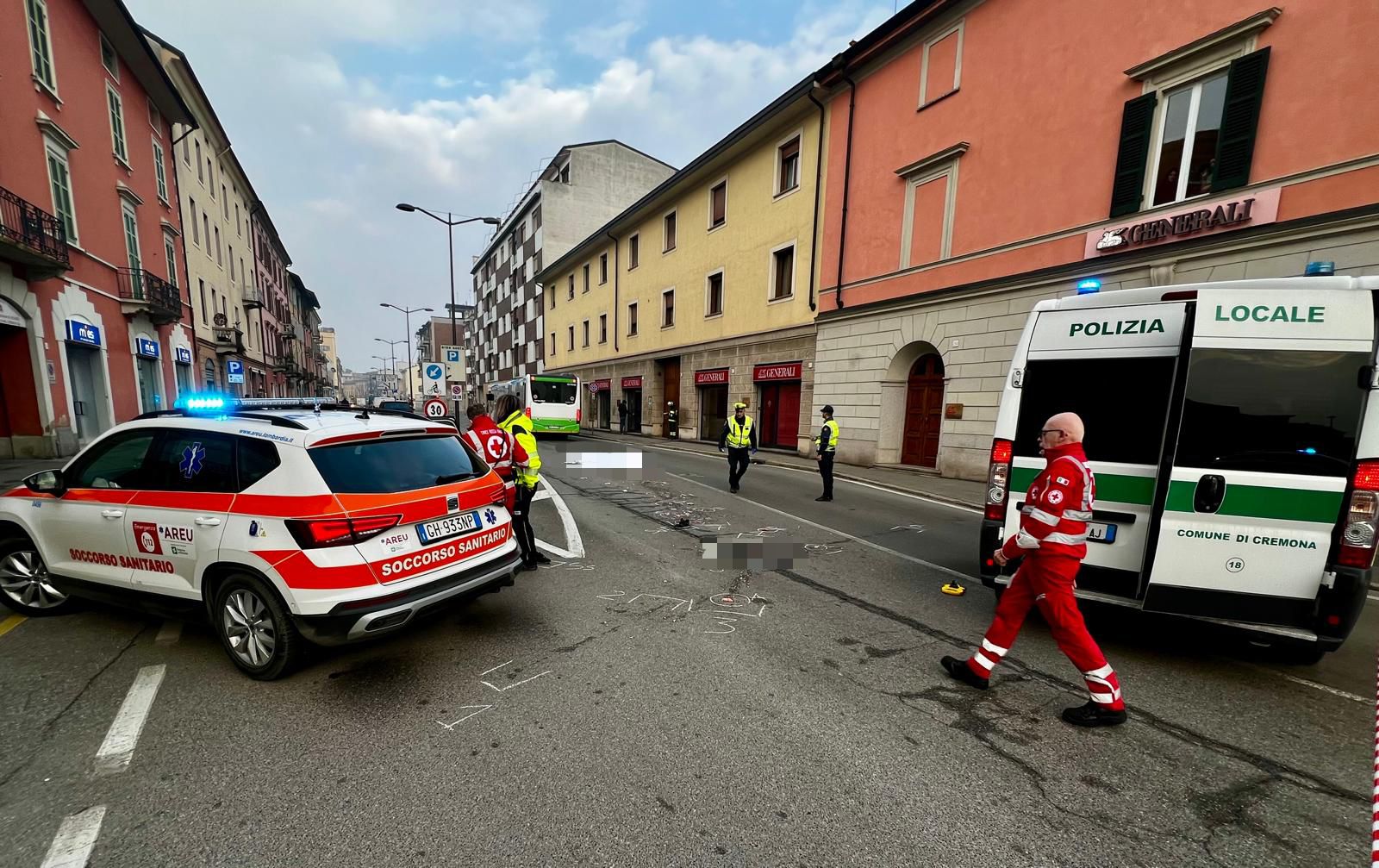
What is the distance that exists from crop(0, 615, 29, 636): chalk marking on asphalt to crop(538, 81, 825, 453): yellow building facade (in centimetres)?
1543

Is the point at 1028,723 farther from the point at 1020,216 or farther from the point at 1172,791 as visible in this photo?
the point at 1020,216

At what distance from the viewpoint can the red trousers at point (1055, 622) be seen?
2.83 meters

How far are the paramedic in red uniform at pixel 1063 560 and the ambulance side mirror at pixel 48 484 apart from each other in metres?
6.43

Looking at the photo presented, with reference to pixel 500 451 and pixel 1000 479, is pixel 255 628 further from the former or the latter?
pixel 1000 479

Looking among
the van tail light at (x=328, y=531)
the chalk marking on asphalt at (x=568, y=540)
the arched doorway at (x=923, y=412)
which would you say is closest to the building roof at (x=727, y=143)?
the arched doorway at (x=923, y=412)

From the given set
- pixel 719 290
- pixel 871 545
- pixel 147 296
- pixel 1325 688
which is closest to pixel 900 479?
pixel 871 545

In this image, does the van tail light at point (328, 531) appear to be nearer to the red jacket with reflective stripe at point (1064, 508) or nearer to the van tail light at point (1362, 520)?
the red jacket with reflective stripe at point (1064, 508)

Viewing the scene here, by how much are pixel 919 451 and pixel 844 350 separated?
362 cm

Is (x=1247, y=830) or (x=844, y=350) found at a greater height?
(x=844, y=350)

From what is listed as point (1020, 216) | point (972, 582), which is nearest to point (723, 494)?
point (972, 582)

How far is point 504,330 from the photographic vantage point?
1957 inches

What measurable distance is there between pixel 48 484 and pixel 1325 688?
343 inches

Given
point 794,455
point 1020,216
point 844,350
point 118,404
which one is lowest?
point 794,455

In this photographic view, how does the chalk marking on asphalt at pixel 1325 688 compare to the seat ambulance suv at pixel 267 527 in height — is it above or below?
below
